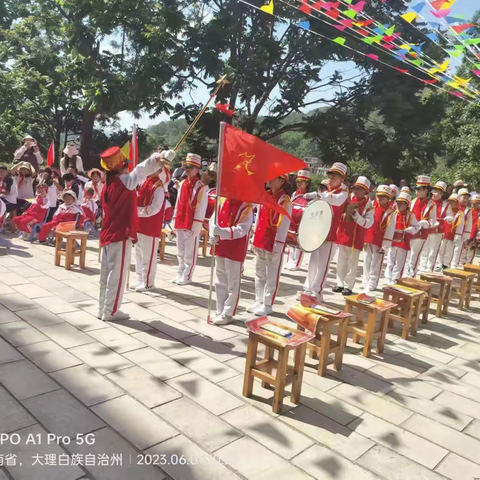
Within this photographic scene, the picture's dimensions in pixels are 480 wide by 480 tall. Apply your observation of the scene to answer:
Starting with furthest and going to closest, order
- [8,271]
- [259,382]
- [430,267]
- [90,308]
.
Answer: [430,267] < [8,271] < [90,308] < [259,382]

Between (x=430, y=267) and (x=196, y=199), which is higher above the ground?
(x=196, y=199)

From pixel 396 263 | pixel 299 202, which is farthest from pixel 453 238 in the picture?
pixel 299 202

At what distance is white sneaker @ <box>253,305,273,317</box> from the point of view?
584 centimetres

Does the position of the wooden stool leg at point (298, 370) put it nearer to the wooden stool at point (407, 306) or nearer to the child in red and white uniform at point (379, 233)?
the wooden stool at point (407, 306)

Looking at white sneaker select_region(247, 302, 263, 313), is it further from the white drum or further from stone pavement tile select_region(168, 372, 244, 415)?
stone pavement tile select_region(168, 372, 244, 415)

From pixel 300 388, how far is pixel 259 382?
45 centimetres

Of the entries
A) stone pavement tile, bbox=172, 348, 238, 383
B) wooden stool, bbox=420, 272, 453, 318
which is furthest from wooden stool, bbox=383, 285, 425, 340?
stone pavement tile, bbox=172, 348, 238, 383

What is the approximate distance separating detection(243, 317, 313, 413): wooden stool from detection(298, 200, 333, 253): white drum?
1845 millimetres

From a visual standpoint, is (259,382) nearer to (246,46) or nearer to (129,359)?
(129,359)

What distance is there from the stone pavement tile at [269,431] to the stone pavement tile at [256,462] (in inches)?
3.0

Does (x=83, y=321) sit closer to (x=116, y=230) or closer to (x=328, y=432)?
(x=116, y=230)

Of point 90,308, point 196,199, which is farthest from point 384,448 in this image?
point 196,199

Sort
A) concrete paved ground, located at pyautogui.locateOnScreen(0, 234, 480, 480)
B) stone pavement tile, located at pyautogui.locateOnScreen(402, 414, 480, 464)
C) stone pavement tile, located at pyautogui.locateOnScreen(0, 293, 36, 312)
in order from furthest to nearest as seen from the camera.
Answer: stone pavement tile, located at pyautogui.locateOnScreen(0, 293, 36, 312), stone pavement tile, located at pyautogui.locateOnScreen(402, 414, 480, 464), concrete paved ground, located at pyautogui.locateOnScreen(0, 234, 480, 480)

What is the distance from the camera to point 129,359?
413 cm
